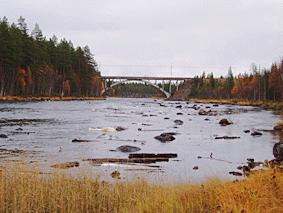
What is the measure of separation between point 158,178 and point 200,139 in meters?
17.1

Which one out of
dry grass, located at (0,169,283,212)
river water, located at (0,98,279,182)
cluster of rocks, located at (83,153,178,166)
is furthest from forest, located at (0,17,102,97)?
dry grass, located at (0,169,283,212)

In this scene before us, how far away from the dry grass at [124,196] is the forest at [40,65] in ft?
253

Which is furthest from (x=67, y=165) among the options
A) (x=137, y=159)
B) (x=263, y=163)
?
(x=263, y=163)

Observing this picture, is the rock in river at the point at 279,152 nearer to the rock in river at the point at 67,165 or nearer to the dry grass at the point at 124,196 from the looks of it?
the dry grass at the point at 124,196

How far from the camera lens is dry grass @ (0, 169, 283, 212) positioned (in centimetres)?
947

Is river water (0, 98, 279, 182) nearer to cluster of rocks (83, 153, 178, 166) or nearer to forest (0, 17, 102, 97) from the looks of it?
cluster of rocks (83, 153, 178, 166)

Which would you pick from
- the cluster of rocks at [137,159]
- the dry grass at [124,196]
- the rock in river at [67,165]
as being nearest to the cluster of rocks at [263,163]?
the cluster of rocks at [137,159]

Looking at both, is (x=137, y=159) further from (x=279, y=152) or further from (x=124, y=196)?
(x=124, y=196)

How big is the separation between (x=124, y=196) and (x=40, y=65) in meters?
99.1

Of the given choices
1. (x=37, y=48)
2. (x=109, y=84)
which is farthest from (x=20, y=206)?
(x=109, y=84)

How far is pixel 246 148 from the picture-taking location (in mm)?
27266

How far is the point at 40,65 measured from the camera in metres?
106

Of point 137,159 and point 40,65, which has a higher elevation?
A: point 40,65

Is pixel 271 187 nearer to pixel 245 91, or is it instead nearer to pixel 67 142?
pixel 67 142
